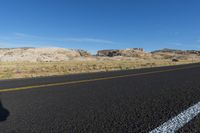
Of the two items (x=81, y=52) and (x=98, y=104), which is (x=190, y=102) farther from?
(x=81, y=52)

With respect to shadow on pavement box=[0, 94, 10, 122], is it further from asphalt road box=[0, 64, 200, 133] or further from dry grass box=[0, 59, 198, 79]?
dry grass box=[0, 59, 198, 79]

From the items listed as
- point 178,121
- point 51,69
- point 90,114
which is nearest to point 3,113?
point 90,114

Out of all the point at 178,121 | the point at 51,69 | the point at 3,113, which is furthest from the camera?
the point at 51,69

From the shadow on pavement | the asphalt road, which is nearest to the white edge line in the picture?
the asphalt road

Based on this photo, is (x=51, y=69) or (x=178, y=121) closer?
(x=178, y=121)

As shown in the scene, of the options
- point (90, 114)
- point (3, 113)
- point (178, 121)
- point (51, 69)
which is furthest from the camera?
point (51, 69)

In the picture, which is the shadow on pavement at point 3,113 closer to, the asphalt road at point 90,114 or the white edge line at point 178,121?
the asphalt road at point 90,114

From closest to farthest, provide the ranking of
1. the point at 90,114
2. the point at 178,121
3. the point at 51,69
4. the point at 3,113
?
the point at 178,121 → the point at 90,114 → the point at 3,113 → the point at 51,69

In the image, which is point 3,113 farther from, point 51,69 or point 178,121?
point 51,69

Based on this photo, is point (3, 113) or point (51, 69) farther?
point (51, 69)

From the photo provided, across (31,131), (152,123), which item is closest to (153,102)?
(152,123)

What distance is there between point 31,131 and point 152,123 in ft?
5.43

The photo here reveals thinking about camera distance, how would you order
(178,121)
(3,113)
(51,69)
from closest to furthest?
(178,121)
(3,113)
(51,69)

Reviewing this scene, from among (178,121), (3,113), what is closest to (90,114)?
(178,121)
